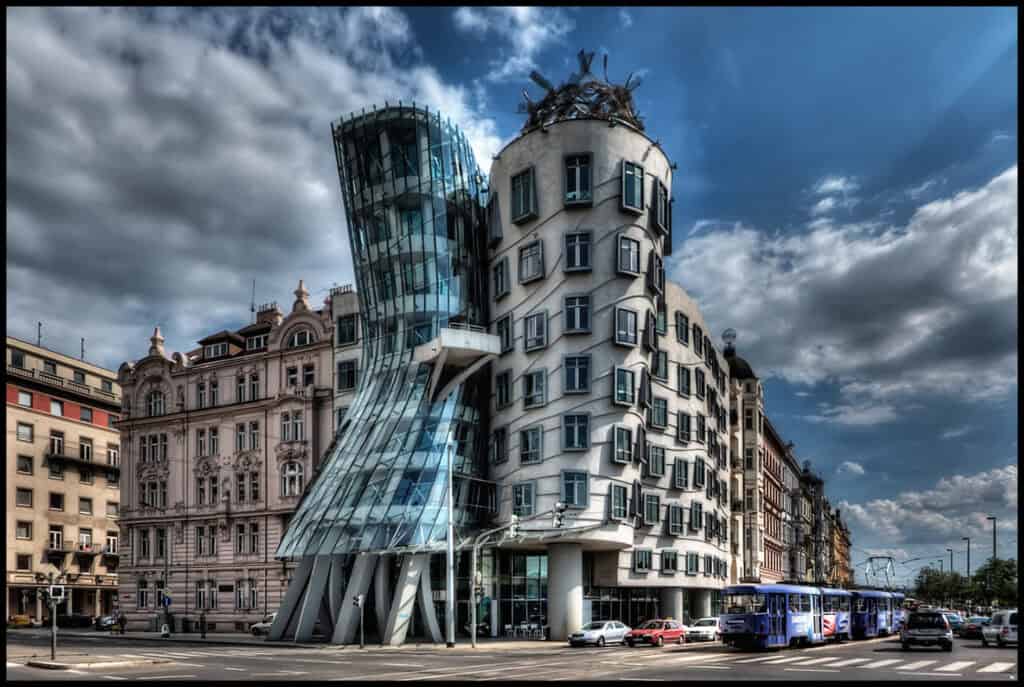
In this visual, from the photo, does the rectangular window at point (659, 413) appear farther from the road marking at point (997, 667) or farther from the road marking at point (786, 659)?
the road marking at point (997, 667)

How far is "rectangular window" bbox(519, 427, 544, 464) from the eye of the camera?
186 feet

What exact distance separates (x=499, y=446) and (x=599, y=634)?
14.7 metres

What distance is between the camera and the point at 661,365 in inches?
2581

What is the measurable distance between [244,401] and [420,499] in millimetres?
28566

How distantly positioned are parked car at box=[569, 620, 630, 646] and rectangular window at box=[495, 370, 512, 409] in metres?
15.1

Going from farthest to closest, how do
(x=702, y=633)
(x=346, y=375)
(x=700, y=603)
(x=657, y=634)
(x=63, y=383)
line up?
(x=63, y=383) < (x=346, y=375) < (x=700, y=603) < (x=702, y=633) < (x=657, y=634)

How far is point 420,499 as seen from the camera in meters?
53.5

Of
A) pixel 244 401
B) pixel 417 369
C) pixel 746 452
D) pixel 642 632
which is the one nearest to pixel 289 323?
pixel 244 401

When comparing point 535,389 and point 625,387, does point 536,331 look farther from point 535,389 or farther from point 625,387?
point 625,387

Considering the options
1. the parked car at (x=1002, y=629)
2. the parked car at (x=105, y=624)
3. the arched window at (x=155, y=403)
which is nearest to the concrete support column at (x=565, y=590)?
the parked car at (x=1002, y=629)

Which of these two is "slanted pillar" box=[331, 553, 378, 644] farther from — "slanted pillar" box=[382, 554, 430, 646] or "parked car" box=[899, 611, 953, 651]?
"parked car" box=[899, 611, 953, 651]

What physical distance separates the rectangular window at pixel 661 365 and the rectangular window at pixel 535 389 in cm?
999

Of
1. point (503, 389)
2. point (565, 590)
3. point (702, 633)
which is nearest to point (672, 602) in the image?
point (702, 633)

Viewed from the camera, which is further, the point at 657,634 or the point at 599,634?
the point at 657,634
